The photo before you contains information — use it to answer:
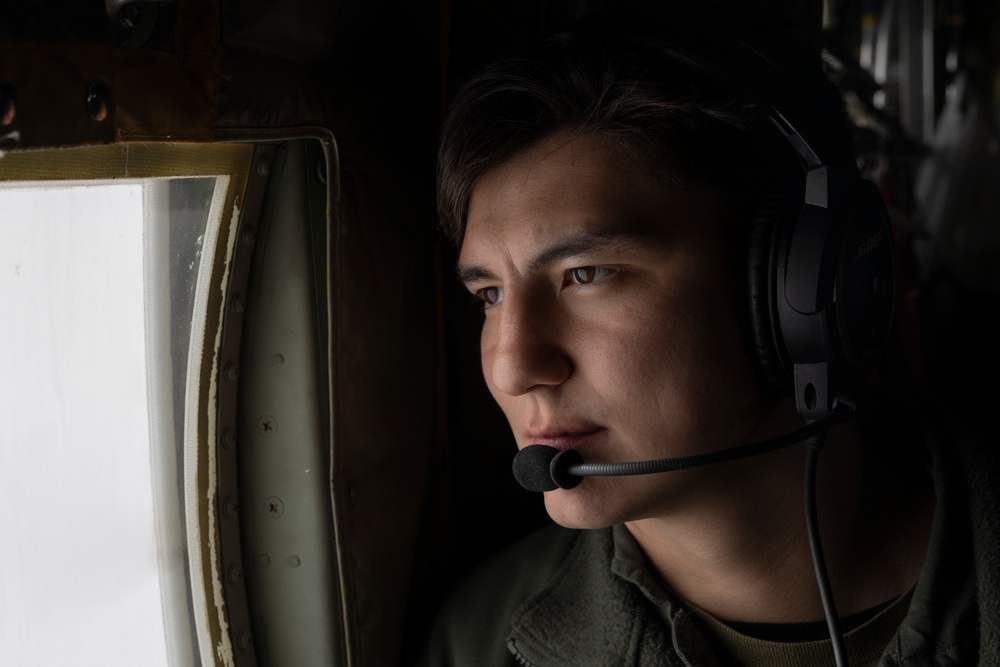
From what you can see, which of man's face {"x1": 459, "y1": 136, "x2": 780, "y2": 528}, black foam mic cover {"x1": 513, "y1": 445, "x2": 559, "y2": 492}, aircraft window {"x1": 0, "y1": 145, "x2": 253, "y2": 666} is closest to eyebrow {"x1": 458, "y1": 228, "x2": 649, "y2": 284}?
man's face {"x1": 459, "y1": 136, "x2": 780, "y2": 528}

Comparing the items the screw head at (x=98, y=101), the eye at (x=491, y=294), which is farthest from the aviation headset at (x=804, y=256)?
the screw head at (x=98, y=101)

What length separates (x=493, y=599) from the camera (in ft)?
4.20


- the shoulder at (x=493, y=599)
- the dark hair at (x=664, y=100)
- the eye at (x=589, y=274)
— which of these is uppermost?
the dark hair at (x=664, y=100)

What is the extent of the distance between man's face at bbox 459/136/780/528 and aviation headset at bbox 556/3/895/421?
A: 2.3 inches

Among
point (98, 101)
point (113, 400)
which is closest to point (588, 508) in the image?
point (113, 400)

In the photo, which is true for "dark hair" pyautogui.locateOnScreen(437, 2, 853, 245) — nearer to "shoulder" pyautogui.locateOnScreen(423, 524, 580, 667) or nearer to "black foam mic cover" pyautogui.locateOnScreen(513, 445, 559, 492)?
"black foam mic cover" pyautogui.locateOnScreen(513, 445, 559, 492)

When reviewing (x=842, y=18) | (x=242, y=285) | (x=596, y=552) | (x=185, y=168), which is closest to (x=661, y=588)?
(x=596, y=552)

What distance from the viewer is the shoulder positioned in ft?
4.03

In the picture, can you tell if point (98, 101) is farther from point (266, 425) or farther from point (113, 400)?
point (266, 425)

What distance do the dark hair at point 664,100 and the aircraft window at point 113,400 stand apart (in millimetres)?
340

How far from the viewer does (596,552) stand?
4.05 ft

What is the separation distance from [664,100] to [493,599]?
0.76 m

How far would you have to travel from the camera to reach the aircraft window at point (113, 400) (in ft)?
2.77

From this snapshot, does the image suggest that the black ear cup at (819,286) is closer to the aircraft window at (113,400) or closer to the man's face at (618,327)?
the man's face at (618,327)
